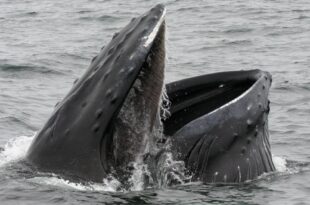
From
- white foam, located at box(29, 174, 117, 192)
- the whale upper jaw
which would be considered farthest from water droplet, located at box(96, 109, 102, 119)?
white foam, located at box(29, 174, 117, 192)

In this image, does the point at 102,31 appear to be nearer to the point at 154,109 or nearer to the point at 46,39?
the point at 46,39

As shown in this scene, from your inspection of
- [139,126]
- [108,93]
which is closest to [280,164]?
[139,126]

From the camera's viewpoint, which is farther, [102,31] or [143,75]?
[102,31]

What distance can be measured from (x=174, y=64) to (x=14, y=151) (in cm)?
985

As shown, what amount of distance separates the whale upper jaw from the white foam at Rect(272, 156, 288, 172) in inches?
104

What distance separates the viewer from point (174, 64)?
18.6m

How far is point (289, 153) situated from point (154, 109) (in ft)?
13.5

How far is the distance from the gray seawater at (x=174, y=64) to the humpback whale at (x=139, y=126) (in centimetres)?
20

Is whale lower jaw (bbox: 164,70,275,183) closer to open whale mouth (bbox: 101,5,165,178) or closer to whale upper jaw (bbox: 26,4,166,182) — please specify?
open whale mouth (bbox: 101,5,165,178)

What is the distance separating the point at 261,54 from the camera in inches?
776

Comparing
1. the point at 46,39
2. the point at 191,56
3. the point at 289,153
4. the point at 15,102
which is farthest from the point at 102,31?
the point at 289,153

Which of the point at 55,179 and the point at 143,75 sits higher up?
the point at 143,75

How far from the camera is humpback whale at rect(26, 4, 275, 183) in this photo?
7.18 metres

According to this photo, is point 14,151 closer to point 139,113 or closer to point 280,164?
point 139,113
